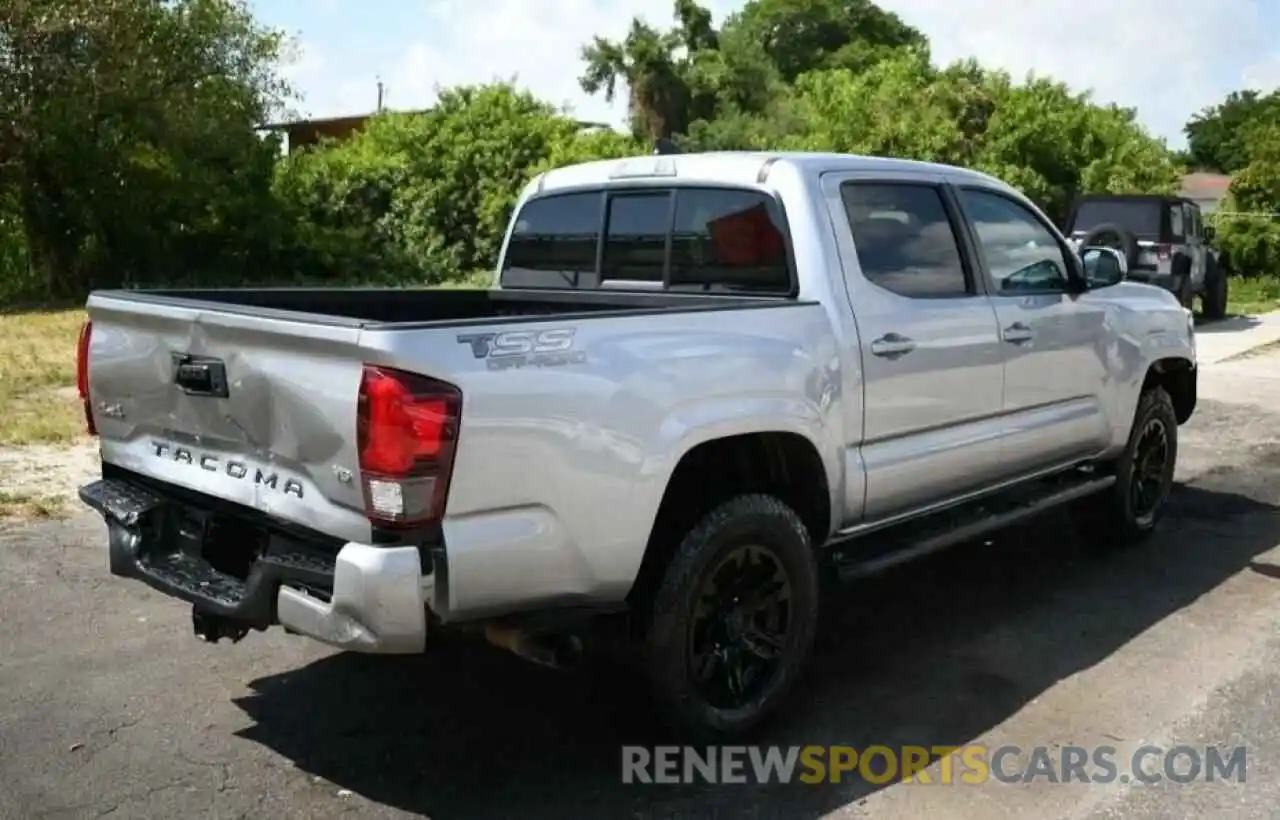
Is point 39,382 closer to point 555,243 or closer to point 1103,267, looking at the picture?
point 555,243

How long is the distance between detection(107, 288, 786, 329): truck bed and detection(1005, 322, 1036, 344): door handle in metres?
1.30

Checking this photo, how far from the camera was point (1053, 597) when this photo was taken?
6008mm

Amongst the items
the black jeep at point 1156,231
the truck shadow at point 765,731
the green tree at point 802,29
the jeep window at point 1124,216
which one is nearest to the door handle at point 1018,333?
the truck shadow at point 765,731

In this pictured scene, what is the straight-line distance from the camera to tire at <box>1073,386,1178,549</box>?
6645 mm

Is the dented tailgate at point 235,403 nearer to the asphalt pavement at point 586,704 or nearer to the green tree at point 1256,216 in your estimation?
the asphalt pavement at point 586,704

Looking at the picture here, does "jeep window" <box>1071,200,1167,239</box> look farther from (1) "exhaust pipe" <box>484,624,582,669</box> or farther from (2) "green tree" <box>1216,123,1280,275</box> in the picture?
(1) "exhaust pipe" <box>484,624,582,669</box>

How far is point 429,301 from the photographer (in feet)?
18.8

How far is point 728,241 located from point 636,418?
4.63 ft

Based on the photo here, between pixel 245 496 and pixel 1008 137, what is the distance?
74.0 ft

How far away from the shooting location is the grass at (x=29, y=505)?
284 inches

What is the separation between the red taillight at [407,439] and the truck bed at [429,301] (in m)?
0.98

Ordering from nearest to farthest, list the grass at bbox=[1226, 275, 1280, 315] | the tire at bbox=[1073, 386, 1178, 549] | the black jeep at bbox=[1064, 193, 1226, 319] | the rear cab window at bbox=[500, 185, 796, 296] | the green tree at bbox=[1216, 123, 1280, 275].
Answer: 1. the rear cab window at bbox=[500, 185, 796, 296]
2. the tire at bbox=[1073, 386, 1178, 549]
3. the black jeep at bbox=[1064, 193, 1226, 319]
4. the grass at bbox=[1226, 275, 1280, 315]
5. the green tree at bbox=[1216, 123, 1280, 275]

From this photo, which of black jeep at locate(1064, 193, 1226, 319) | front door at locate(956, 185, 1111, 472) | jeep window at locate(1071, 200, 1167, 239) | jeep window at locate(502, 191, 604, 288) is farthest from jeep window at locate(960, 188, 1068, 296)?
jeep window at locate(1071, 200, 1167, 239)

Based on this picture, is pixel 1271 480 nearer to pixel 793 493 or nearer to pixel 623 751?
pixel 793 493
